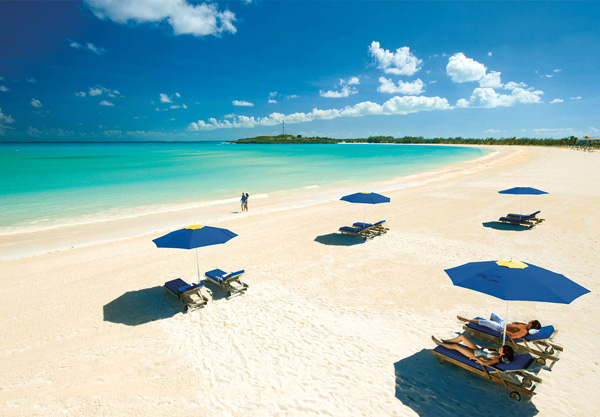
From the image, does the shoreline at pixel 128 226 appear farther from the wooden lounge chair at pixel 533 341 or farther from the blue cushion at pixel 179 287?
the wooden lounge chair at pixel 533 341

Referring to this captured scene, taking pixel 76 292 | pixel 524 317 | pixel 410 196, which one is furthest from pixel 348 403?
pixel 410 196

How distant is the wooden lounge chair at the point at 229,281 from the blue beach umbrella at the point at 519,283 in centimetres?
569

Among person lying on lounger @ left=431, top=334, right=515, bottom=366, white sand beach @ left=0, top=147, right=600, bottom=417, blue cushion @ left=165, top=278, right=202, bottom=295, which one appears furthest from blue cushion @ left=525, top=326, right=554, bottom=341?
blue cushion @ left=165, top=278, right=202, bottom=295

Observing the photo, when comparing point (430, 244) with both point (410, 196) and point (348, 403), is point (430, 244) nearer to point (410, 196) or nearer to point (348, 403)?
point (348, 403)

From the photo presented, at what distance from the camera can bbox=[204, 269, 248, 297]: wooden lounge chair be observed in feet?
28.4

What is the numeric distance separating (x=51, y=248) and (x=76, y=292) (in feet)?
20.6

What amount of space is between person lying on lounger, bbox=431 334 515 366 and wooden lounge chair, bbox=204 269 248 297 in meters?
5.25

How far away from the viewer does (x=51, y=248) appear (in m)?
13.4

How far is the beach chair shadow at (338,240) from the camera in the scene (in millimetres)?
12820

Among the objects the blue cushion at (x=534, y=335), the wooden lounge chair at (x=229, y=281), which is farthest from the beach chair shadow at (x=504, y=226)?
the wooden lounge chair at (x=229, y=281)

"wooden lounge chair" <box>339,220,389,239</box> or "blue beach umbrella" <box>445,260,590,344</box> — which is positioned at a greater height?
"blue beach umbrella" <box>445,260,590,344</box>

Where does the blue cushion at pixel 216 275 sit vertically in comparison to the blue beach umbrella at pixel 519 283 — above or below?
below

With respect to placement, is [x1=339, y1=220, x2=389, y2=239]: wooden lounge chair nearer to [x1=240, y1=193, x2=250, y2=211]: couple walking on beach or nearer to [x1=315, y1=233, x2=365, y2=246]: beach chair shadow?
[x1=315, y1=233, x2=365, y2=246]: beach chair shadow

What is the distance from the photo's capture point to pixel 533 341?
5828 millimetres
